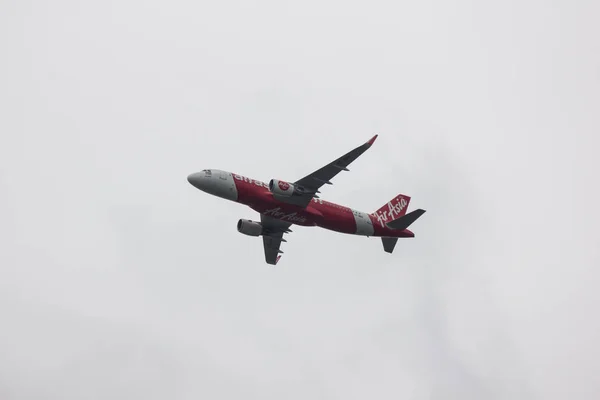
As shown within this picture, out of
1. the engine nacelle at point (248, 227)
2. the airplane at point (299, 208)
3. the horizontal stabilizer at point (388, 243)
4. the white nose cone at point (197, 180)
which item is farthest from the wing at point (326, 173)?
the horizontal stabilizer at point (388, 243)

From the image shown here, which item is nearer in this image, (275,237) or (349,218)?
(349,218)

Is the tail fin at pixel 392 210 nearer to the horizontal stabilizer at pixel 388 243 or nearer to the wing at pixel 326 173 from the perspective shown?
the horizontal stabilizer at pixel 388 243

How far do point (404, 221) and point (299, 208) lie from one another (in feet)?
35.1

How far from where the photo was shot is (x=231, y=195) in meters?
66.1

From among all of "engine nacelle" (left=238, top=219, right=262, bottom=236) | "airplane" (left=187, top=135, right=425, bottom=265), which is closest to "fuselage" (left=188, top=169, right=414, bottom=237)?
"airplane" (left=187, top=135, right=425, bottom=265)

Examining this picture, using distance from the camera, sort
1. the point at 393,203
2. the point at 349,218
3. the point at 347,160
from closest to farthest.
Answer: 1. the point at 347,160
2. the point at 349,218
3. the point at 393,203

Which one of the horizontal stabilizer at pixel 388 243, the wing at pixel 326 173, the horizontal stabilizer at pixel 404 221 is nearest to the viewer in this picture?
the wing at pixel 326 173

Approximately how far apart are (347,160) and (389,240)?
13951mm

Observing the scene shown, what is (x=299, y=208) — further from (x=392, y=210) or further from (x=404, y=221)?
(x=392, y=210)

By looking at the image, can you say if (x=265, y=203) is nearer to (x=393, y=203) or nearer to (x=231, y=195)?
(x=231, y=195)

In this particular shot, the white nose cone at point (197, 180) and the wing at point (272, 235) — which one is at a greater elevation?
the white nose cone at point (197, 180)

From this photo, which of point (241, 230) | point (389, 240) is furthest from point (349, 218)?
point (241, 230)

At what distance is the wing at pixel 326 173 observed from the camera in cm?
6247

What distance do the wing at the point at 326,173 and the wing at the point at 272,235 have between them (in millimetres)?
8533
